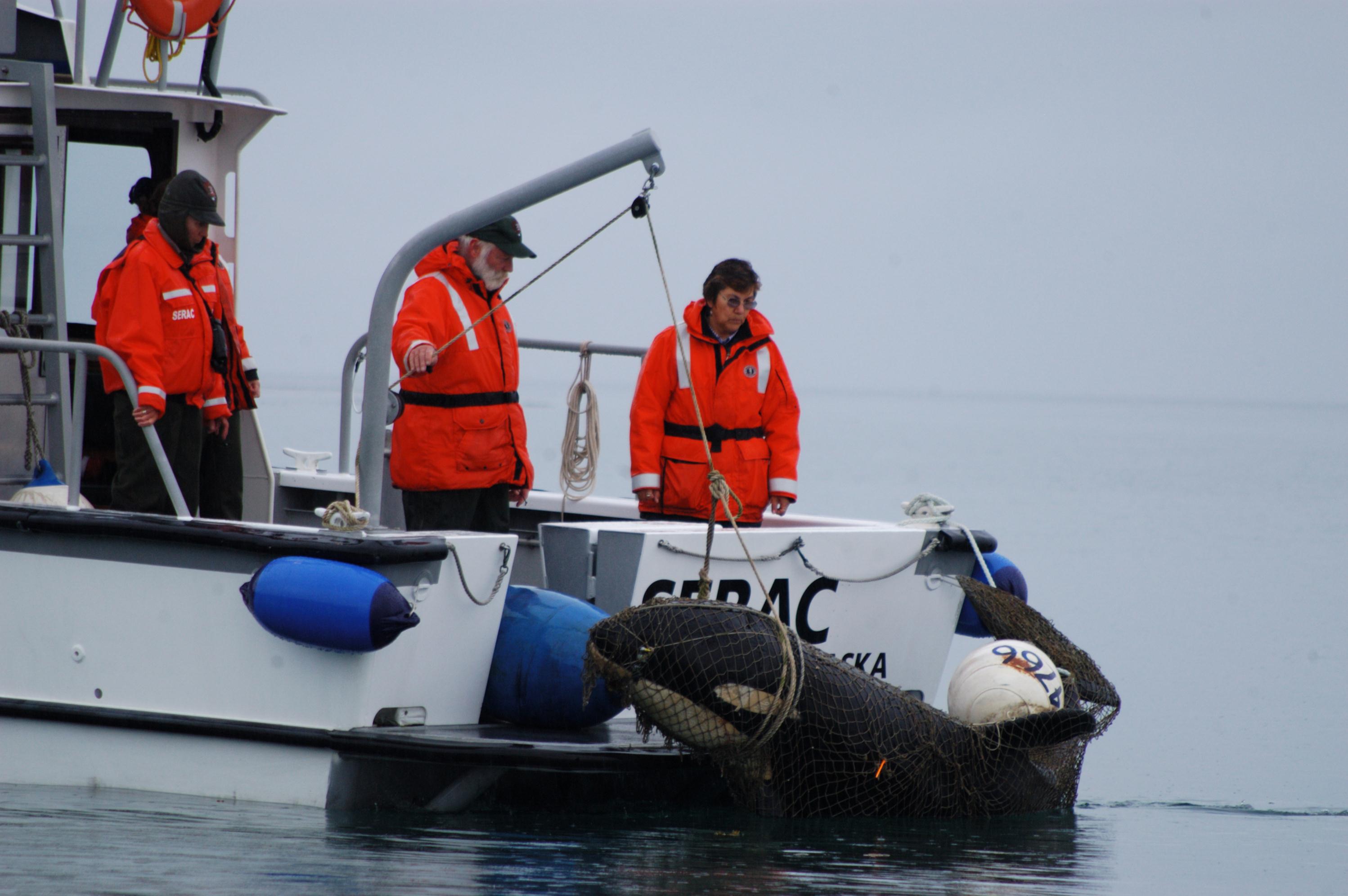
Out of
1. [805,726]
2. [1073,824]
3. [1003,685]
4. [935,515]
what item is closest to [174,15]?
[935,515]

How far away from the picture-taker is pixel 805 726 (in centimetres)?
554

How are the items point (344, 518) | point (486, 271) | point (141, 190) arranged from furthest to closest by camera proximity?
point (141, 190) < point (486, 271) < point (344, 518)

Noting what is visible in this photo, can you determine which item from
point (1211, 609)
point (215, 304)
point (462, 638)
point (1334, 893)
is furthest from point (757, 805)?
point (1211, 609)

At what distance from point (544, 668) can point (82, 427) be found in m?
1.75

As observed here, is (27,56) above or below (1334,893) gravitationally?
above

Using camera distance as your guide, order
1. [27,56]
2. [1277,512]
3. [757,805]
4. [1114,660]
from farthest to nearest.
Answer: [1277,512] < [1114,660] < [27,56] < [757,805]

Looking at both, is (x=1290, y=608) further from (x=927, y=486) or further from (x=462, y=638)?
(x=927, y=486)

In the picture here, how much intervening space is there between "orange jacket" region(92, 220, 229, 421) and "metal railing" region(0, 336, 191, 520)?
98 mm

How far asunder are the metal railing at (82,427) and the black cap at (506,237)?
131 cm

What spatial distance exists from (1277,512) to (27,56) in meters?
23.2

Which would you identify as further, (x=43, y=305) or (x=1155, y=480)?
(x=1155, y=480)

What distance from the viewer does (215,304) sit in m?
6.32

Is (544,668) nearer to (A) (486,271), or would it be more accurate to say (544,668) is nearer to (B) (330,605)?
(B) (330,605)

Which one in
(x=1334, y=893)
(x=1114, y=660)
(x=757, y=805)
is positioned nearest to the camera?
(x=1334, y=893)
